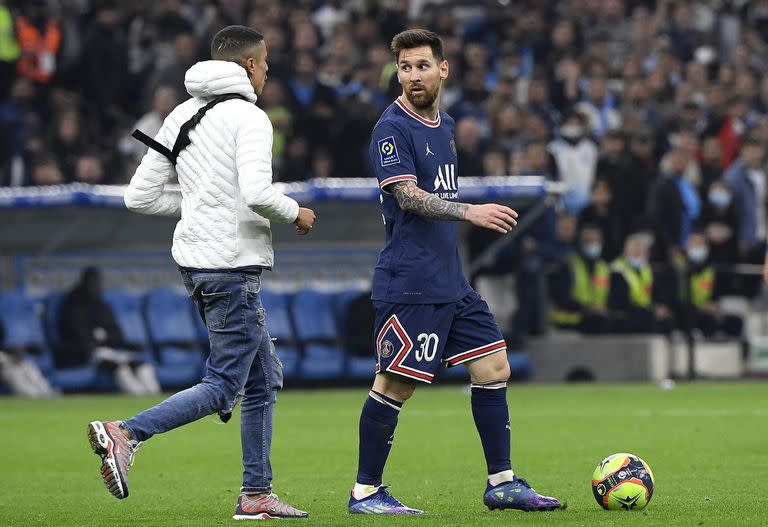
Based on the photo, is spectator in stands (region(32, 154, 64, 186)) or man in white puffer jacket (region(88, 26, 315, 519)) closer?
man in white puffer jacket (region(88, 26, 315, 519))

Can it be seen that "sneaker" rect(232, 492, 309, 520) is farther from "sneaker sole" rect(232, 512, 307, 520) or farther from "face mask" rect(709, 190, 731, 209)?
"face mask" rect(709, 190, 731, 209)

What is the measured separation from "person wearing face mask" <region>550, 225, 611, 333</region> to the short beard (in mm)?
13066

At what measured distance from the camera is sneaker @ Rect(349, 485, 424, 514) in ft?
26.1

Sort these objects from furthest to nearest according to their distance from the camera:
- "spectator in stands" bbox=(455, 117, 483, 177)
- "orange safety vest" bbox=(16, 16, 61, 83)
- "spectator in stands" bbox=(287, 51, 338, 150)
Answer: "orange safety vest" bbox=(16, 16, 61, 83) < "spectator in stands" bbox=(287, 51, 338, 150) < "spectator in stands" bbox=(455, 117, 483, 177)

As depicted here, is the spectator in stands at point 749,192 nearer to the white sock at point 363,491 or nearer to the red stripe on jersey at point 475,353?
the red stripe on jersey at point 475,353

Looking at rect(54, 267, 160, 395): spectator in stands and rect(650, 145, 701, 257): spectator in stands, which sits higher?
rect(650, 145, 701, 257): spectator in stands

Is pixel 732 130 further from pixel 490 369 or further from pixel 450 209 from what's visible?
pixel 450 209

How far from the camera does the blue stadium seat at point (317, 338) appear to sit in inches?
800

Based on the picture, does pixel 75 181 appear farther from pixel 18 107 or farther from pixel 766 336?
pixel 766 336

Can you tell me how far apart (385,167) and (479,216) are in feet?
2.04

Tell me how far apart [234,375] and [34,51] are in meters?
16.0

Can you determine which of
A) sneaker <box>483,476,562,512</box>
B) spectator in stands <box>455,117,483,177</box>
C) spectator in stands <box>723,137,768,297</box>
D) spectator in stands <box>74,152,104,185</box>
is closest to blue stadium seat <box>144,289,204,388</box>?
spectator in stands <box>74,152,104,185</box>

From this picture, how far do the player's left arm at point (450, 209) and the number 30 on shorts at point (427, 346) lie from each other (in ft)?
1.98

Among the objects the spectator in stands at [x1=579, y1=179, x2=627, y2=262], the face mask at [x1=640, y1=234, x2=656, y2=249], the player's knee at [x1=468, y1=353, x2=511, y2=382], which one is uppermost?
the spectator in stands at [x1=579, y1=179, x2=627, y2=262]
